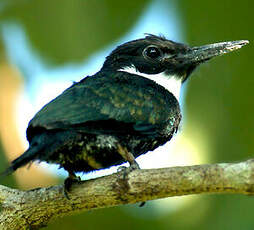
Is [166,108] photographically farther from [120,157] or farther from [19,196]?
[19,196]

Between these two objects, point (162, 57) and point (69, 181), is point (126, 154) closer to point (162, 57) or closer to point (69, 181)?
point (69, 181)

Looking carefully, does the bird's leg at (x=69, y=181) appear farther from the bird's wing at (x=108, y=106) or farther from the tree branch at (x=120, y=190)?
the bird's wing at (x=108, y=106)

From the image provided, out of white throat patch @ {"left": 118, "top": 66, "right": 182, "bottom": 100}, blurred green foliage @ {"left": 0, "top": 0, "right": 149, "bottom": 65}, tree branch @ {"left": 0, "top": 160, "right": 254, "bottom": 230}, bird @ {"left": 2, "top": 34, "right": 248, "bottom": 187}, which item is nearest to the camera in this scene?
tree branch @ {"left": 0, "top": 160, "right": 254, "bottom": 230}

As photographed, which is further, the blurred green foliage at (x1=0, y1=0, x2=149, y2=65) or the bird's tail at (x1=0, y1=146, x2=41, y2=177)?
the blurred green foliage at (x1=0, y1=0, x2=149, y2=65)

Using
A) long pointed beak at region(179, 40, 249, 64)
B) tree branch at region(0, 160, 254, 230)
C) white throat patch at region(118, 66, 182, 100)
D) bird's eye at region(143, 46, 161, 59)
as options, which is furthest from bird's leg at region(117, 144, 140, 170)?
long pointed beak at region(179, 40, 249, 64)

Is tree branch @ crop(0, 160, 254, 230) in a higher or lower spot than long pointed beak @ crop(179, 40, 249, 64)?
lower

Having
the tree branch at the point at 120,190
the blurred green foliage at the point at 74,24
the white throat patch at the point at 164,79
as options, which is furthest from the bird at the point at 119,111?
the blurred green foliage at the point at 74,24

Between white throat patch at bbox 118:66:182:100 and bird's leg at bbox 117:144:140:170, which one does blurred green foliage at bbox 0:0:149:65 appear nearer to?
white throat patch at bbox 118:66:182:100

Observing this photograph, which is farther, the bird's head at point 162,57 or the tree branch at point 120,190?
the bird's head at point 162,57
